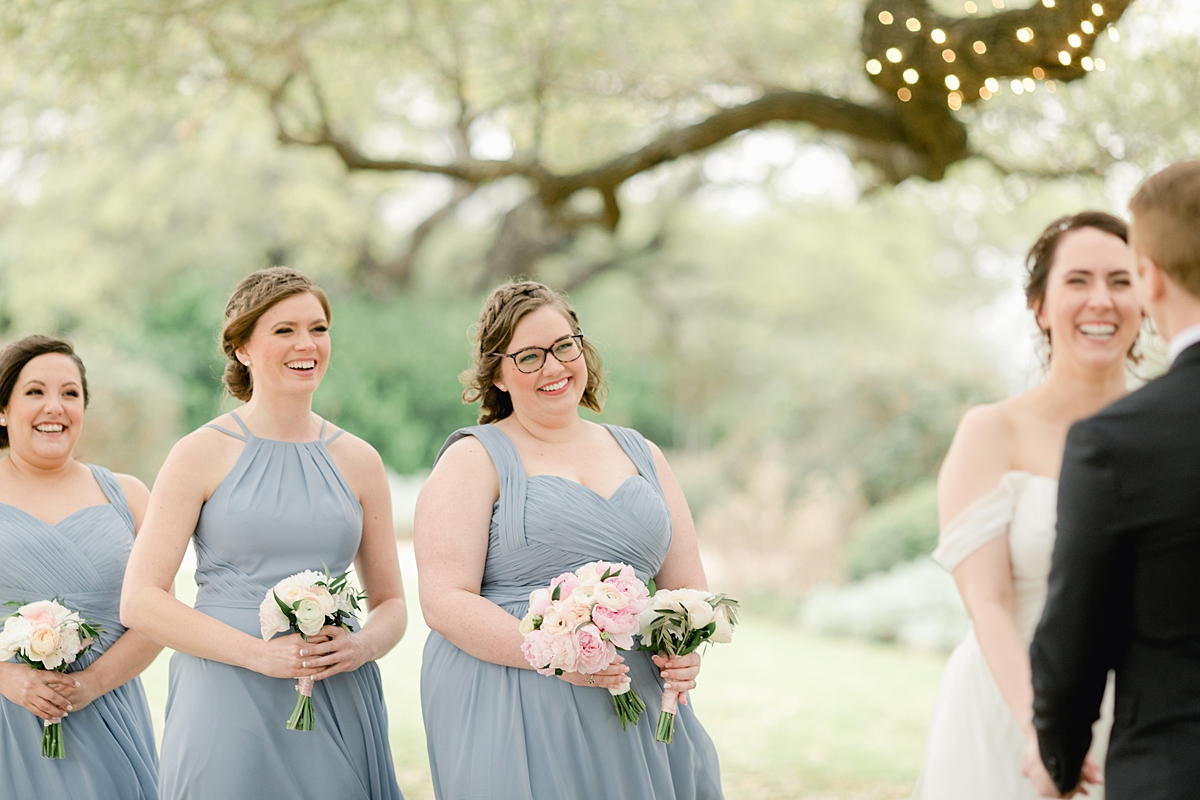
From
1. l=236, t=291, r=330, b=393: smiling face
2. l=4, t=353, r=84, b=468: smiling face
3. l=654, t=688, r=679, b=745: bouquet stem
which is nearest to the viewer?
l=654, t=688, r=679, b=745: bouquet stem

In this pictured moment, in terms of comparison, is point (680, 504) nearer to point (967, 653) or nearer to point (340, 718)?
point (967, 653)

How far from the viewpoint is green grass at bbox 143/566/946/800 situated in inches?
307

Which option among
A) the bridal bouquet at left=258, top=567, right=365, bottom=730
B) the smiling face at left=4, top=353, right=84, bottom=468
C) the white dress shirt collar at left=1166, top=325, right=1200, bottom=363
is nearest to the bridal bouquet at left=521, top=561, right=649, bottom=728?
the bridal bouquet at left=258, top=567, right=365, bottom=730

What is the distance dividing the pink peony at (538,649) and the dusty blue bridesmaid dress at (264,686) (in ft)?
2.80

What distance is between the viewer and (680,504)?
11.8ft

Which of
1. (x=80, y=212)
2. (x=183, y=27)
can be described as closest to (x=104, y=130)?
(x=183, y=27)

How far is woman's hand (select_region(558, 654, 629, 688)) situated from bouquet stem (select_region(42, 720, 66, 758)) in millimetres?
1740

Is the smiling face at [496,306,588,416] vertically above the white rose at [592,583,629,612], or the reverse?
the smiling face at [496,306,588,416]

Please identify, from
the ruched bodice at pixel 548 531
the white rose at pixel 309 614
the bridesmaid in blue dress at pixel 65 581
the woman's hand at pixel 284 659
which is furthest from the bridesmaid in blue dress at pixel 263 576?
the ruched bodice at pixel 548 531

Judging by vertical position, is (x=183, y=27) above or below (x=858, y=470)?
above

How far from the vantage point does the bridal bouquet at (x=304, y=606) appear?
3.05 meters

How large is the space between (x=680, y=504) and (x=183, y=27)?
6360mm

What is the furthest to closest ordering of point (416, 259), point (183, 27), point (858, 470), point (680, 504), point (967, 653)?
point (416, 259) → point (858, 470) → point (183, 27) → point (680, 504) → point (967, 653)

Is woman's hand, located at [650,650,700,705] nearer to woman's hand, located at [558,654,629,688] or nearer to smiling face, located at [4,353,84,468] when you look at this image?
woman's hand, located at [558,654,629,688]
